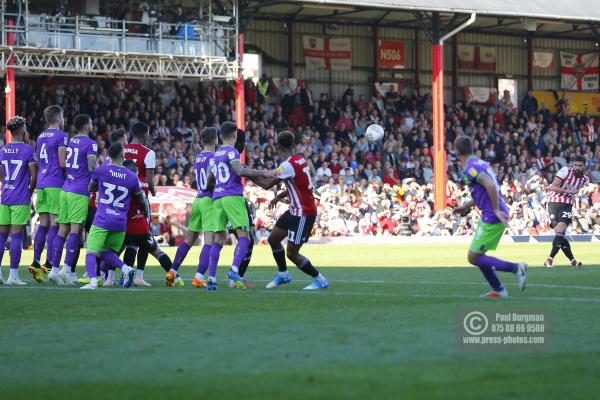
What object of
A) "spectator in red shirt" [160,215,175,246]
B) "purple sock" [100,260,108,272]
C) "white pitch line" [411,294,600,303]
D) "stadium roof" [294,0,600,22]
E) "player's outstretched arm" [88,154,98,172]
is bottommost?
"spectator in red shirt" [160,215,175,246]

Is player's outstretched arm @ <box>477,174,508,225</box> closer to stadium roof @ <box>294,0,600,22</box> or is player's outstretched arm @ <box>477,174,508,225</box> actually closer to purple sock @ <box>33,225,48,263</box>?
purple sock @ <box>33,225,48,263</box>

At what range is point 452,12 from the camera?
4066 cm

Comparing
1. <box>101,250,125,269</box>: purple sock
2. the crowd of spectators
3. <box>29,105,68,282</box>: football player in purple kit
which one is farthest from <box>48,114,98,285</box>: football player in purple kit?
the crowd of spectators

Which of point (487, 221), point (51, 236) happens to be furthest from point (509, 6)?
point (487, 221)

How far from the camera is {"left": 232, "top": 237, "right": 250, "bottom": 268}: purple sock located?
46.9 feet

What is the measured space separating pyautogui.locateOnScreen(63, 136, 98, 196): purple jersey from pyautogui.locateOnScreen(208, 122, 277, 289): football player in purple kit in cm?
191

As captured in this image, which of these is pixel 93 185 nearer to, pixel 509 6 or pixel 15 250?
pixel 15 250

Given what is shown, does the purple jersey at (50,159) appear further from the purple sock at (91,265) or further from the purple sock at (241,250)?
the purple sock at (241,250)

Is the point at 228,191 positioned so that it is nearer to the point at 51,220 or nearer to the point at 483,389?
the point at 51,220

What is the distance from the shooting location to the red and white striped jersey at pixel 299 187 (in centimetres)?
1421

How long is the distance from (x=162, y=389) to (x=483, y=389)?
6.49ft

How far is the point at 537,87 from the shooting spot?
54562 millimetres

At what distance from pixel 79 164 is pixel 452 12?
2715 centimetres

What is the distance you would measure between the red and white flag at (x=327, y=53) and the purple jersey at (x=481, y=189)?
36.2m
